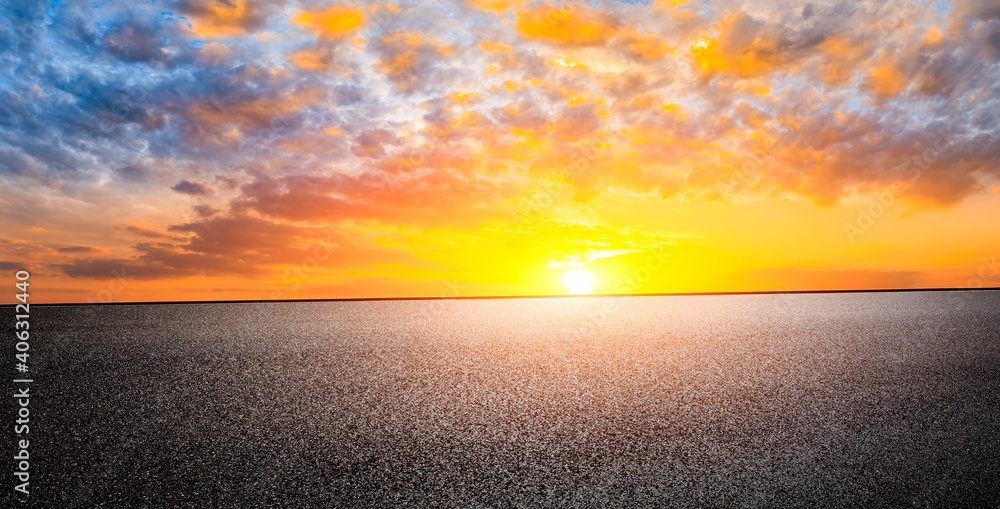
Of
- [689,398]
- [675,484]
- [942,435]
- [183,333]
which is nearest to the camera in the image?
[675,484]

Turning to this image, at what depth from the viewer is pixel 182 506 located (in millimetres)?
3123

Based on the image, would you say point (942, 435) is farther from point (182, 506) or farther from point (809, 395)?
point (182, 506)

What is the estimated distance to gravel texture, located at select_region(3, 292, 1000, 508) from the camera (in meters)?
3.31

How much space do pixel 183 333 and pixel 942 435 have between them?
12249 mm

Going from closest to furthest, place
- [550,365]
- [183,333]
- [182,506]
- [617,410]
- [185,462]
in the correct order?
[182,506] < [185,462] < [617,410] < [550,365] < [183,333]

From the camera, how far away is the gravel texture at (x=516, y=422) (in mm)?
3312

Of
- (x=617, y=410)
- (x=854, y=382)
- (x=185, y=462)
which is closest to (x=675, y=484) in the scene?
(x=617, y=410)

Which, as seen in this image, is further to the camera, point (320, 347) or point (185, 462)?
point (320, 347)

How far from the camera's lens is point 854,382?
242 inches

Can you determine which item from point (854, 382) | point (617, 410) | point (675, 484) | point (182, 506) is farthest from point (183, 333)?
point (854, 382)

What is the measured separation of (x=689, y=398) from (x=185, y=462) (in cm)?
466

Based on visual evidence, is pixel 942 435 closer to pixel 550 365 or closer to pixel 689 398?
pixel 689 398

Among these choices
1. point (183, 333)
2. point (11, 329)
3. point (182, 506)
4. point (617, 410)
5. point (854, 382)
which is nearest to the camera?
point (182, 506)

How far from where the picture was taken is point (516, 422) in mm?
4574
